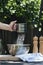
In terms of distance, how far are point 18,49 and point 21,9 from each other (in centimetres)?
122

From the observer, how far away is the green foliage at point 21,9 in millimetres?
5812

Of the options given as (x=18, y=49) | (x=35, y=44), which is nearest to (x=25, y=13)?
(x=35, y=44)

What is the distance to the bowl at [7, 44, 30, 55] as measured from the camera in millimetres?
4982

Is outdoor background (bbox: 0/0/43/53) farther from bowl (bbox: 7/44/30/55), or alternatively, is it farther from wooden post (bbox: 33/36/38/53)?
bowl (bbox: 7/44/30/55)

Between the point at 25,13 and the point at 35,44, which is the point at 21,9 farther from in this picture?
the point at 35,44

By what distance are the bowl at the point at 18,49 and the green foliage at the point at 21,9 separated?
813mm

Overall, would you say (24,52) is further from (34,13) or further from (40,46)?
(34,13)

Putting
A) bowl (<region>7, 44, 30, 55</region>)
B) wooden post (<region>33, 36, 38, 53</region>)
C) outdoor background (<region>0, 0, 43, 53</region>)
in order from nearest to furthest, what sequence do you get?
1. bowl (<region>7, 44, 30, 55</region>)
2. wooden post (<region>33, 36, 38, 53</region>)
3. outdoor background (<region>0, 0, 43, 53</region>)

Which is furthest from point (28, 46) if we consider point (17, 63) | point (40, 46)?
point (17, 63)

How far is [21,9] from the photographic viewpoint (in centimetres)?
584

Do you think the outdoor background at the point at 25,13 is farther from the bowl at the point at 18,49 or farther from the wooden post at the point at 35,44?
the bowl at the point at 18,49

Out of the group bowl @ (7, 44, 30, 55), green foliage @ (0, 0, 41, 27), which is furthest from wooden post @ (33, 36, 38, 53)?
green foliage @ (0, 0, 41, 27)

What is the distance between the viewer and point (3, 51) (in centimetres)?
543

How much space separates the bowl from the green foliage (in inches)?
32.0
